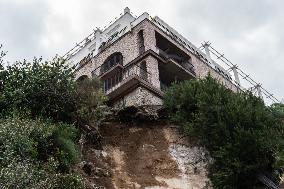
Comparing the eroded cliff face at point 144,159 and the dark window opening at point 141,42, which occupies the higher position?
the dark window opening at point 141,42

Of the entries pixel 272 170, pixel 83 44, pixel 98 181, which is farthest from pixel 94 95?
pixel 83 44

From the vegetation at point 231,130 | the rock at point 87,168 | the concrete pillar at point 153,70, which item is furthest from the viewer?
the concrete pillar at point 153,70

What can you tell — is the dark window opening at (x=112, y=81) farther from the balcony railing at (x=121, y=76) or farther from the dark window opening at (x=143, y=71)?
the dark window opening at (x=143, y=71)

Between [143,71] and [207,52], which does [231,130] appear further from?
[207,52]

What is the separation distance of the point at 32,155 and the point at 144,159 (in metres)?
6.88

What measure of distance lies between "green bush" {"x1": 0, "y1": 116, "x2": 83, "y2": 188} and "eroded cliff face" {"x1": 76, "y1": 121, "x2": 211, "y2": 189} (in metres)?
1.87

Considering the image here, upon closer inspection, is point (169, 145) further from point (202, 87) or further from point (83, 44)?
point (83, 44)

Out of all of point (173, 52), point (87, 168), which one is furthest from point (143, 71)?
point (87, 168)

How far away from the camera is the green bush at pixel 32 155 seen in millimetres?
14368

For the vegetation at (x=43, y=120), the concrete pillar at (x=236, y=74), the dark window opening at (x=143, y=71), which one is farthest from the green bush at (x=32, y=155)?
the concrete pillar at (x=236, y=74)

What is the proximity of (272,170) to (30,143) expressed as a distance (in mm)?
9461

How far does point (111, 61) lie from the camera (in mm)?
34594

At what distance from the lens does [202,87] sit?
79.8ft

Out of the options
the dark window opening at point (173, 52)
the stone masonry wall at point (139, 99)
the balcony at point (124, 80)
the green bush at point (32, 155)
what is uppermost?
the dark window opening at point (173, 52)
